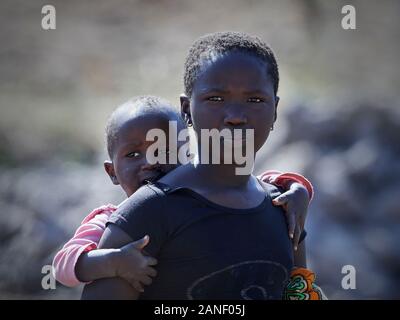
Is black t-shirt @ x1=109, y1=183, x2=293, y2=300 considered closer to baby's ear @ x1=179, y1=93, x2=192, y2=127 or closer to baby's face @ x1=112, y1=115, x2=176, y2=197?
baby's ear @ x1=179, y1=93, x2=192, y2=127

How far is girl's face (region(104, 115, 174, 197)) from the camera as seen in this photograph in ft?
5.55

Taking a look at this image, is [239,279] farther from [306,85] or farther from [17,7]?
[17,7]

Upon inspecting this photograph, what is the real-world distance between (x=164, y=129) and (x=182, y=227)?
42 centimetres

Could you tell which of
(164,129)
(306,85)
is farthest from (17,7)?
(164,129)

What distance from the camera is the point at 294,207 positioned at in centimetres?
153

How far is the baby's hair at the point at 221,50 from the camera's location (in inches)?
55.7

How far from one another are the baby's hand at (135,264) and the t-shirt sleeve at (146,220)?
0.06 feet

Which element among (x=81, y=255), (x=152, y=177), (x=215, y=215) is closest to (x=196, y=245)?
(x=215, y=215)

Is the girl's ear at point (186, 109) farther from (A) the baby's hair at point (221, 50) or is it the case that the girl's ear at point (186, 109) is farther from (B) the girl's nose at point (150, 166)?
(B) the girl's nose at point (150, 166)

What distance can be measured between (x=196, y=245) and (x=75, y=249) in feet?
0.88

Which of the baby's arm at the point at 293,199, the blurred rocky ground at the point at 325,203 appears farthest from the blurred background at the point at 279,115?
the baby's arm at the point at 293,199

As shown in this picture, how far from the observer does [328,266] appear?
387cm

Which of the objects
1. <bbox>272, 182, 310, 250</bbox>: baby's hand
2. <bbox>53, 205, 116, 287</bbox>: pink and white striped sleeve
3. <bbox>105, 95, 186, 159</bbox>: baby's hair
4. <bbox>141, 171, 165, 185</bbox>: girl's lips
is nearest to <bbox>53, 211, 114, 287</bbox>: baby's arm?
<bbox>53, 205, 116, 287</bbox>: pink and white striped sleeve

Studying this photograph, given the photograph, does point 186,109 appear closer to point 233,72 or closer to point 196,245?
point 233,72
